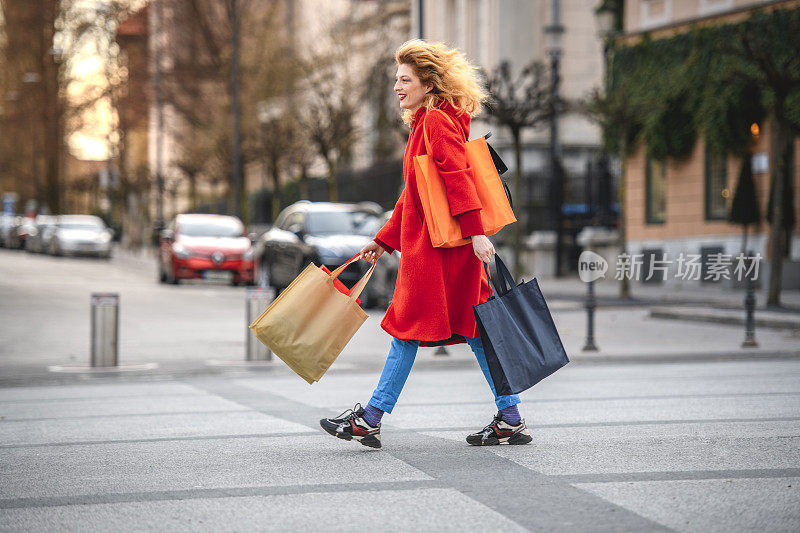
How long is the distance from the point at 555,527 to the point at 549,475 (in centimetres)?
100

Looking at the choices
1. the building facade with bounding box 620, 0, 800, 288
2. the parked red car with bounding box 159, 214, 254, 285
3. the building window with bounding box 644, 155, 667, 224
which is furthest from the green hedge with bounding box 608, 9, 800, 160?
Answer: the parked red car with bounding box 159, 214, 254, 285

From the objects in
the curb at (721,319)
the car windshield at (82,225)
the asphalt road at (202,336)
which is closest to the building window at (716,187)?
the asphalt road at (202,336)

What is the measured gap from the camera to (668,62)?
25312 millimetres

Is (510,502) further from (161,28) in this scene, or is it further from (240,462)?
(161,28)

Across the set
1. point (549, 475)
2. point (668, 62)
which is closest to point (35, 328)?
point (549, 475)

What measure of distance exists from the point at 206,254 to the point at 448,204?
21.3 meters

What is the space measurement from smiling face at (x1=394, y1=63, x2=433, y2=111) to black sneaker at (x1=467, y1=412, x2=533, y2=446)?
65.5 inches

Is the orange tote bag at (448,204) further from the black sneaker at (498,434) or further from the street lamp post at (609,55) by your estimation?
the street lamp post at (609,55)

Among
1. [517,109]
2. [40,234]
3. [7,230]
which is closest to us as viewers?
[517,109]

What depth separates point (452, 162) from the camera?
5.90 metres

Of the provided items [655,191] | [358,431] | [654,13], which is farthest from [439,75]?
[655,191]

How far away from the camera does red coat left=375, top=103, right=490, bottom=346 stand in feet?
19.3

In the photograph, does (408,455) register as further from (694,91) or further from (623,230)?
(694,91)

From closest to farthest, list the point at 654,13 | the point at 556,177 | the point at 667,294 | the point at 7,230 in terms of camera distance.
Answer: the point at 667,294, the point at 654,13, the point at 556,177, the point at 7,230
